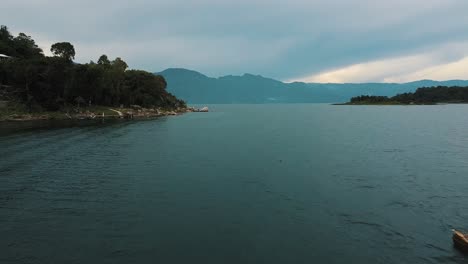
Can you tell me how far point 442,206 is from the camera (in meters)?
26.8

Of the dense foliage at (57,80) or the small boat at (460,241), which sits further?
the dense foliage at (57,80)

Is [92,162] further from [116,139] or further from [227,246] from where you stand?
[227,246]

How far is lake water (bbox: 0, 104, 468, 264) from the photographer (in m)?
19.0

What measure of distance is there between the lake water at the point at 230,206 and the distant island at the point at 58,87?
228 feet

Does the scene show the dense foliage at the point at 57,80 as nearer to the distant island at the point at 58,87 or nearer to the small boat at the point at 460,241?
the distant island at the point at 58,87

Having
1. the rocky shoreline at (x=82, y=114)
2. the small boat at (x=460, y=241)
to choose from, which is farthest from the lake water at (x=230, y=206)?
the rocky shoreline at (x=82, y=114)

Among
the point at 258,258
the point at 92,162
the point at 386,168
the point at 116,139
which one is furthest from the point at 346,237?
the point at 116,139

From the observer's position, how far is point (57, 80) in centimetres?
11444

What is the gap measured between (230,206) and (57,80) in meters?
108

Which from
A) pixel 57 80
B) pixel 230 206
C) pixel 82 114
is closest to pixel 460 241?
pixel 230 206

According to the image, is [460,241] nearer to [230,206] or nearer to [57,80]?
[230,206]

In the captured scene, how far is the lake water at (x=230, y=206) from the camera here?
62.4 ft

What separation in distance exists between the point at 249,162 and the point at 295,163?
6.06 m

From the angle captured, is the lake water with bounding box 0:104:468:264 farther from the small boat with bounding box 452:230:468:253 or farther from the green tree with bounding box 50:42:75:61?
the green tree with bounding box 50:42:75:61
